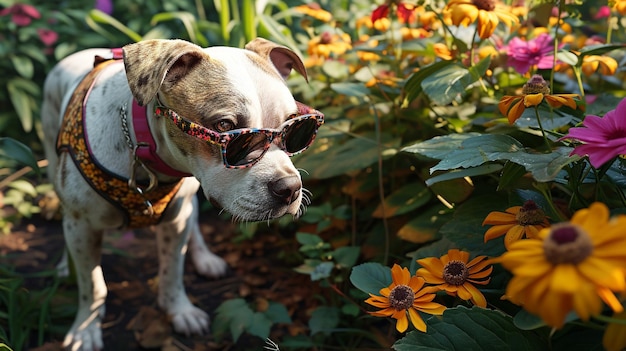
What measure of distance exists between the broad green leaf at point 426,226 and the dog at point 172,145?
1.70 ft

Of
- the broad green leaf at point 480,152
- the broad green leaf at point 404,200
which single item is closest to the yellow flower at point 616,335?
the broad green leaf at point 480,152

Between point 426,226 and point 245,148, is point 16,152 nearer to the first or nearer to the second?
point 245,148

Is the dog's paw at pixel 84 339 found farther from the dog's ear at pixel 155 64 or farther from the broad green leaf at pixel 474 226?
the broad green leaf at pixel 474 226

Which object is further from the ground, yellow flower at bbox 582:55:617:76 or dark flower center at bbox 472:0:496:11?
dark flower center at bbox 472:0:496:11

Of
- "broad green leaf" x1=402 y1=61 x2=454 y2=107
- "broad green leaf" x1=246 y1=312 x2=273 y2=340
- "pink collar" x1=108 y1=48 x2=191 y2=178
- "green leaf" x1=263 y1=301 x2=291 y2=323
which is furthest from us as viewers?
"green leaf" x1=263 y1=301 x2=291 y2=323

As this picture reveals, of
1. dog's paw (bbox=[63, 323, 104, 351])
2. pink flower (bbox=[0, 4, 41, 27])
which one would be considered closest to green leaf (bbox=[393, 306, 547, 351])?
dog's paw (bbox=[63, 323, 104, 351])

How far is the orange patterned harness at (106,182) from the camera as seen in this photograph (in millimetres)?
2012

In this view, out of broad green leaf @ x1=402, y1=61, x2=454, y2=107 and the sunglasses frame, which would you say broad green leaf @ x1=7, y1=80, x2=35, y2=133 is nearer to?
the sunglasses frame

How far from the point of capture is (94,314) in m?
2.43

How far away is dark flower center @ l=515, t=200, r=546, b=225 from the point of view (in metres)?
1.38

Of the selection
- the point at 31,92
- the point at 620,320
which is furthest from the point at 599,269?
the point at 31,92

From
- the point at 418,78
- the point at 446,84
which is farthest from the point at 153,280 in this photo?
the point at 446,84

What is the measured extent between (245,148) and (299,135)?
0.22 metres

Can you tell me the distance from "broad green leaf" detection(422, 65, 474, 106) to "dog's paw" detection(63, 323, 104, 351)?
1632 millimetres
